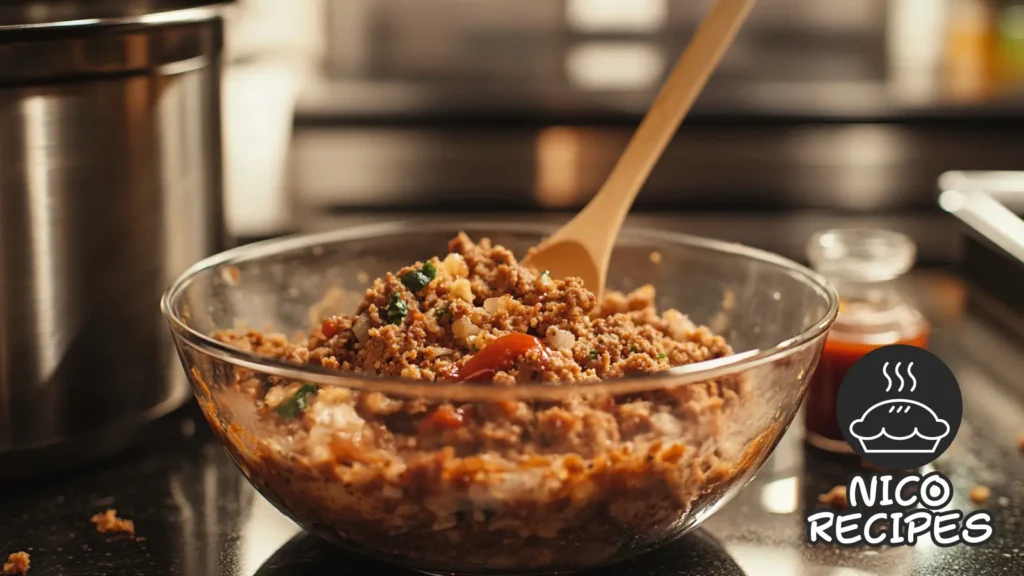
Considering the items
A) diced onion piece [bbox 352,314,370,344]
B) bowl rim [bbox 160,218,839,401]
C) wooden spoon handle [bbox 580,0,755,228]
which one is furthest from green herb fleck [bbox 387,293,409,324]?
wooden spoon handle [bbox 580,0,755,228]

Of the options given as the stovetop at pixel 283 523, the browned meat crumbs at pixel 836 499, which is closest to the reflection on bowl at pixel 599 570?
the stovetop at pixel 283 523

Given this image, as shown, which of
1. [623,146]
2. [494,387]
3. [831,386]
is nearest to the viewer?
[494,387]

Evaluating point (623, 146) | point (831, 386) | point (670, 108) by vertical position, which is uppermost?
point (670, 108)

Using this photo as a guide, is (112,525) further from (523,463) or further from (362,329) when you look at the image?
(523,463)

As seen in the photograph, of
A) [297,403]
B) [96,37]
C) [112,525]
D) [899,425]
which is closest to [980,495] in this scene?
[899,425]

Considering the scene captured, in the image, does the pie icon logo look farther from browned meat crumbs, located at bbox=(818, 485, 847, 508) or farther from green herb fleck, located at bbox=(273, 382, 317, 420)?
green herb fleck, located at bbox=(273, 382, 317, 420)

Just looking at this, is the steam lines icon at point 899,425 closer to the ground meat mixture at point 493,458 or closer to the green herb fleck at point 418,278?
the ground meat mixture at point 493,458

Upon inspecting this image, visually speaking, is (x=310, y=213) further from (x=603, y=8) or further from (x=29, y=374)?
(x=29, y=374)
